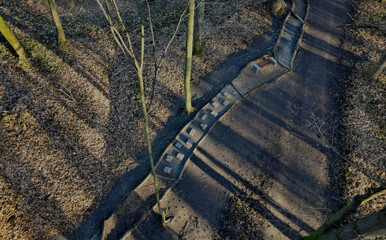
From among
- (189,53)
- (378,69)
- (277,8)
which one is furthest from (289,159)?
(277,8)

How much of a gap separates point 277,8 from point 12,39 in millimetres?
14905

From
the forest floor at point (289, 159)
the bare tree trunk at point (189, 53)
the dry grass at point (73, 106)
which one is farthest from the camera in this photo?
the dry grass at point (73, 106)

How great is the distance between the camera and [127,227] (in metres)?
7.85

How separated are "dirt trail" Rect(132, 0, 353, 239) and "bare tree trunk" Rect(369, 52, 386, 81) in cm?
123

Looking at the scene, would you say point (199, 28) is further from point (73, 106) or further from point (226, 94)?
point (73, 106)

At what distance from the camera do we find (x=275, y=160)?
9.19 metres

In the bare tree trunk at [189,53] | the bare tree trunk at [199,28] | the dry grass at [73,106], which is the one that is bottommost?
the dry grass at [73,106]

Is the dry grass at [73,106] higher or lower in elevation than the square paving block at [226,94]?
lower

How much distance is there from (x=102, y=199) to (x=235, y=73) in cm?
873

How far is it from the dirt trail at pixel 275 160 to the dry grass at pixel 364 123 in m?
0.52

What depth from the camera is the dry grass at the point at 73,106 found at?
8.03m

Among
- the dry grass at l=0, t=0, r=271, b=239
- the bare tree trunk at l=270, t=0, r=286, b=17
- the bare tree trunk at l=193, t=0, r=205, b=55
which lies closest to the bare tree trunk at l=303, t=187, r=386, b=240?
the dry grass at l=0, t=0, r=271, b=239

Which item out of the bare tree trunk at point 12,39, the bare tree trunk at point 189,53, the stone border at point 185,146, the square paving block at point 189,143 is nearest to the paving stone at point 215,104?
the stone border at point 185,146

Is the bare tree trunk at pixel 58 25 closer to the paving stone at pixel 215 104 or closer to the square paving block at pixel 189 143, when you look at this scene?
the paving stone at pixel 215 104
